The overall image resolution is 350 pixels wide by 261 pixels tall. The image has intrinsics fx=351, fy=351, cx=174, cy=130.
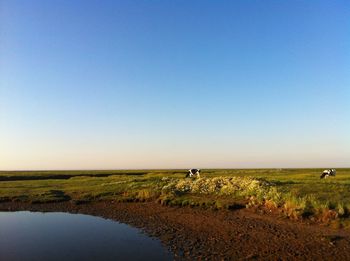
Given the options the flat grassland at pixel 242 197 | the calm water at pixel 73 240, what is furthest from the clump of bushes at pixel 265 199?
the calm water at pixel 73 240

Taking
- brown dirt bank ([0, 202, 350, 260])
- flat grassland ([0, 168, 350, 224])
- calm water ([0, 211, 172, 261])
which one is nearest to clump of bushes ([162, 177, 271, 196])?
flat grassland ([0, 168, 350, 224])

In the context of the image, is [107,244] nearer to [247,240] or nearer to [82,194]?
[247,240]

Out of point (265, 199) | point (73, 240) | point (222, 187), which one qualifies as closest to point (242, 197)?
point (265, 199)

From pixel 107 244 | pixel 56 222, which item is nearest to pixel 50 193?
pixel 56 222

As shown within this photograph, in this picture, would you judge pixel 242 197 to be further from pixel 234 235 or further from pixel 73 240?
pixel 73 240

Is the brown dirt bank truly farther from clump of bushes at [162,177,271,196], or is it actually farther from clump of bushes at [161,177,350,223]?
clump of bushes at [162,177,271,196]

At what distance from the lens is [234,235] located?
2034cm

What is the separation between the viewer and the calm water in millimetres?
17742

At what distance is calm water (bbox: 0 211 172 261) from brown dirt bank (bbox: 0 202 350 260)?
1242 mm

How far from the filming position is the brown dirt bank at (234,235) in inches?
653

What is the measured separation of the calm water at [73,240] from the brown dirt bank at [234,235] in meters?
1.24

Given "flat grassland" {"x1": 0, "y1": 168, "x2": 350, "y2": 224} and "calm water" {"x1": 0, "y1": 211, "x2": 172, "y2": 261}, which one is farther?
"flat grassland" {"x1": 0, "y1": 168, "x2": 350, "y2": 224}

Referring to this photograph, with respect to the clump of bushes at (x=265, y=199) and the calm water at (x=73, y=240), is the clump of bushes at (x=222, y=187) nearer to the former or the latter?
the clump of bushes at (x=265, y=199)

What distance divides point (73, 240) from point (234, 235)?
9.80m
